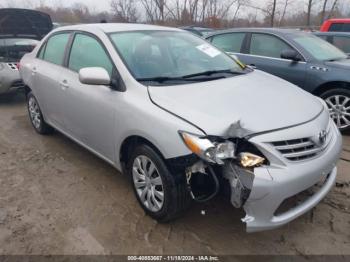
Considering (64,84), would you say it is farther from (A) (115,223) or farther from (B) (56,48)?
(A) (115,223)

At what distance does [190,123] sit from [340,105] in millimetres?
3268

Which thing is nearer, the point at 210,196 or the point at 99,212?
the point at 210,196

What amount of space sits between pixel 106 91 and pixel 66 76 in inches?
35.4

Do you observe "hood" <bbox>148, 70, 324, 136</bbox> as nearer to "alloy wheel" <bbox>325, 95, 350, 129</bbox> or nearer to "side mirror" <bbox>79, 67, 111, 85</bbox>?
"side mirror" <bbox>79, 67, 111, 85</bbox>

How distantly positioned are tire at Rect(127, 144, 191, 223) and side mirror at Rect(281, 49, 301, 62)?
130 inches

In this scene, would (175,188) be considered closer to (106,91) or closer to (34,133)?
(106,91)

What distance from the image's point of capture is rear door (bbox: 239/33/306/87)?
5.06 meters

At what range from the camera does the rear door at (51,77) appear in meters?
3.90

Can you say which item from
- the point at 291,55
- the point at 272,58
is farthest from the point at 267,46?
the point at 291,55

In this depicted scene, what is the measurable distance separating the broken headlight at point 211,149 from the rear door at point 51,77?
2.11 meters

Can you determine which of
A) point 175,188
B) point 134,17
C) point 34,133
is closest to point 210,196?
point 175,188

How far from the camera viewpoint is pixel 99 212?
300 cm

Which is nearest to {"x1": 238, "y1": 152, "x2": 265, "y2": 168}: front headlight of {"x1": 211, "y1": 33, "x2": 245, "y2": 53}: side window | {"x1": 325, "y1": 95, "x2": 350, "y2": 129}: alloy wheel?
{"x1": 325, "y1": 95, "x2": 350, "y2": 129}: alloy wheel

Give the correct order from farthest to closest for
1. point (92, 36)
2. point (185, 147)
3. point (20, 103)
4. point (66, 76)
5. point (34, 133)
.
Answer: point (20, 103) < point (34, 133) < point (66, 76) < point (92, 36) < point (185, 147)
